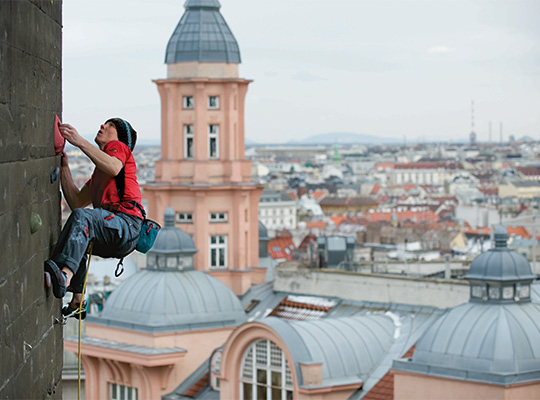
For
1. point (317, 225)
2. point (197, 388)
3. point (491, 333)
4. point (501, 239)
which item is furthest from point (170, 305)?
point (317, 225)

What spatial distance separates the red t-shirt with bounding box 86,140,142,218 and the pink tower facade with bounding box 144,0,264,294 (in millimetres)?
36711

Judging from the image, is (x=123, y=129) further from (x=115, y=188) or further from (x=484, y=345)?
(x=484, y=345)

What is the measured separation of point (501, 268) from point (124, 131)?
22195 mm

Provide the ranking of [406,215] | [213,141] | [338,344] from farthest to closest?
[406,215] < [213,141] < [338,344]

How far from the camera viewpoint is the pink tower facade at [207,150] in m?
45.0

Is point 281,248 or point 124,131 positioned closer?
point 124,131

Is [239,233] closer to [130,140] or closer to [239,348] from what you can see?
[239,348]

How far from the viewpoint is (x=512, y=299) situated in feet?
98.0

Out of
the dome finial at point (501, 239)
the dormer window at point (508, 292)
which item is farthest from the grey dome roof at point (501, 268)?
the dome finial at point (501, 239)

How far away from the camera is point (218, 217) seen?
46.0m

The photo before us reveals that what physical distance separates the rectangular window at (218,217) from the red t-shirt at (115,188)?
37.9 meters

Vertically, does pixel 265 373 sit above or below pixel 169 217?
below

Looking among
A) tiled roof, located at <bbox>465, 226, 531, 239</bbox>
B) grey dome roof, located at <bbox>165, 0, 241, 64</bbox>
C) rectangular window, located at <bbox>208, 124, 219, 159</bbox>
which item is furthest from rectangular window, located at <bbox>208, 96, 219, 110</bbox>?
tiled roof, located at <bbox>465, 226, 531, 239</bbox>

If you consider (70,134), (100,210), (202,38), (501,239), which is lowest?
(501,239)
